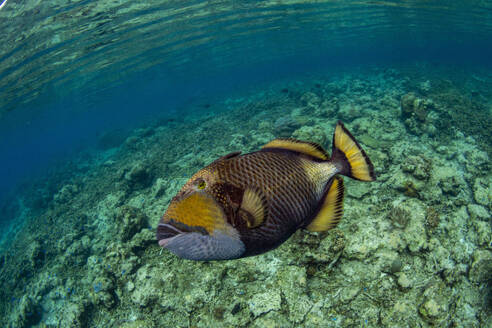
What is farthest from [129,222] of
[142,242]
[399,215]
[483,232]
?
[483,232]

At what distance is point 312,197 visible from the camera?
1.43 metres

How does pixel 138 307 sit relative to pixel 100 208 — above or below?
above

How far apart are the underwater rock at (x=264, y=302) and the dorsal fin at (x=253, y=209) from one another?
2.17m

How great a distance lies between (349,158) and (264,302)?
2169mm

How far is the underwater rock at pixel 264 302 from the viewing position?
2.74 meters

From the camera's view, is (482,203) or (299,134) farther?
(299,134)

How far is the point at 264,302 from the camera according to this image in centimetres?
279

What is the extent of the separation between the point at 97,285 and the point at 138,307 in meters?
0.93

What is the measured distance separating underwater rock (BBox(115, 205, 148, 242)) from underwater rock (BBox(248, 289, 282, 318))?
10.1 feet

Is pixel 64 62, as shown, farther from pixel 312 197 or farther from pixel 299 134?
pixel 312 197

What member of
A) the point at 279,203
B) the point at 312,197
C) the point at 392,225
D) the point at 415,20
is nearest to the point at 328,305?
the point at 392,225

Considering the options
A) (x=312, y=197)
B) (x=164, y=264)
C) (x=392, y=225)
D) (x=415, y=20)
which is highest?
(x=312, y=197)

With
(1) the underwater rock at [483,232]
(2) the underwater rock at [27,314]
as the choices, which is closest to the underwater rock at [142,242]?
(2) the underwater rock at [27,314]

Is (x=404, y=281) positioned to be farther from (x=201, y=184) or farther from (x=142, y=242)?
(x=142, y=242)
